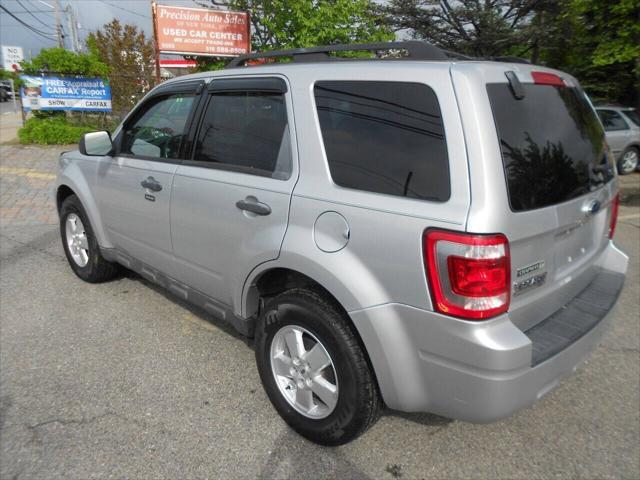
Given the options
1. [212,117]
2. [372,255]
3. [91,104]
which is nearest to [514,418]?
[372,255]

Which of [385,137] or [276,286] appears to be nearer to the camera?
[385,137]

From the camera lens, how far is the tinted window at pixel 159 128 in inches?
129

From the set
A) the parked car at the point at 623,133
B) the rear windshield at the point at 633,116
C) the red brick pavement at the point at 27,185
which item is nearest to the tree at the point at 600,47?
the rear windshield at the point at 633,116

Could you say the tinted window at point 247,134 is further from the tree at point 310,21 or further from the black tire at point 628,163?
the black tire at point 628,163

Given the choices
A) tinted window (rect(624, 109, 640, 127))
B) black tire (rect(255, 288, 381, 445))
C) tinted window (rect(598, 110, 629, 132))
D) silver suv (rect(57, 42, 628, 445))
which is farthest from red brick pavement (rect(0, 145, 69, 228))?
tinted window (rect(624, 109, 640, 127))

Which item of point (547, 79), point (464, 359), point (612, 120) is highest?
point (547, 79)

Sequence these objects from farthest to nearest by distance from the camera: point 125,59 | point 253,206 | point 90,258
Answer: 1. point 125,59
2. point 90,258
3. point 253,206

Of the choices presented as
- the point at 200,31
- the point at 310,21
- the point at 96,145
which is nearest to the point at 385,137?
the point at 96,145

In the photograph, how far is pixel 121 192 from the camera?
3668 millimetres

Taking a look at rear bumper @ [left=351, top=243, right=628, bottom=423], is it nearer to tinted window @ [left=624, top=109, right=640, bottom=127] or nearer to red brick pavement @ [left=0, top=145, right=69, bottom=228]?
red brick pavement @ [left=0, top=145, right=69, bottom=228]

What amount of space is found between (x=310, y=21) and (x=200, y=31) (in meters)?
3.67

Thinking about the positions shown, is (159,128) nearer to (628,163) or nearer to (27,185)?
(27,185)

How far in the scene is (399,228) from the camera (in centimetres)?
199

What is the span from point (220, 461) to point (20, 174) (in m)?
9.68
